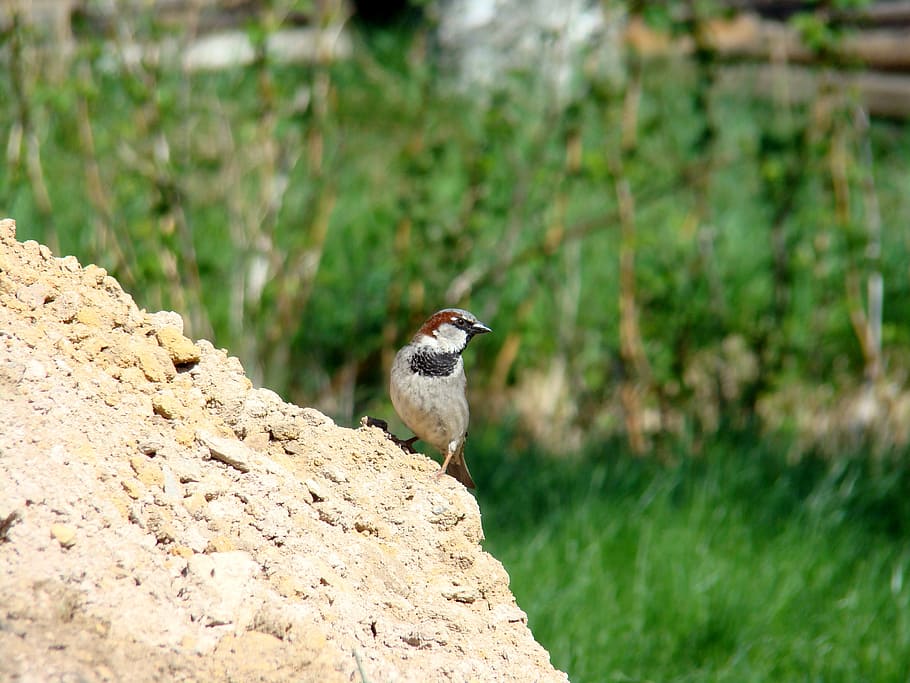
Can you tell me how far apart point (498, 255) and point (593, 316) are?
0.87 m

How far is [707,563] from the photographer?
387cm

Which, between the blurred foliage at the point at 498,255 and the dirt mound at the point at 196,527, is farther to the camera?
the blurred foliage at the point at 498,255

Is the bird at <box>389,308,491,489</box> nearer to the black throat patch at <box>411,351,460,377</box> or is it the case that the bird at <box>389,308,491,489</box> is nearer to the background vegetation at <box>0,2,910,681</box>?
the black throat patch at <box>411,351,460,377</box>

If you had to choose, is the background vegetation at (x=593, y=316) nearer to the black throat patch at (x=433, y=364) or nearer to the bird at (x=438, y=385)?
the bird at (x=438, y=385)

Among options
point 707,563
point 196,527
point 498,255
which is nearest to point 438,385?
point 707,563

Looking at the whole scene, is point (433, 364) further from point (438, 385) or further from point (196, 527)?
point (196, 527)

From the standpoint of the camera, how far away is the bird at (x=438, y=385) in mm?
3357

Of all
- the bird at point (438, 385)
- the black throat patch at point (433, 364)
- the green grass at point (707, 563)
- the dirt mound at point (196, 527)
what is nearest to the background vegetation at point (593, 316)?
the green grass at point (707, 563)

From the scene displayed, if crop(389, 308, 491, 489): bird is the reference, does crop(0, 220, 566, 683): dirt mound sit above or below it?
above

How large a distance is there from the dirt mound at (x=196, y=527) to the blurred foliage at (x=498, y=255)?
2064mm

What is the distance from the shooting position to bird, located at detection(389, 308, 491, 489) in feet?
11.0

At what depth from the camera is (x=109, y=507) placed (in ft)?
6.48

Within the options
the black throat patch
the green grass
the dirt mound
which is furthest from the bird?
the dirt mound

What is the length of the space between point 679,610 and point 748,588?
0.91 feet
